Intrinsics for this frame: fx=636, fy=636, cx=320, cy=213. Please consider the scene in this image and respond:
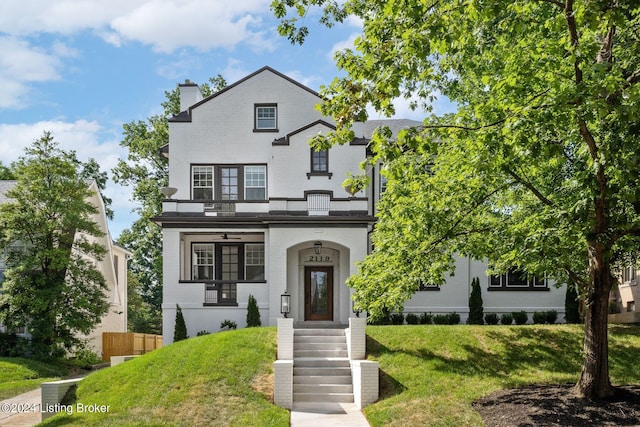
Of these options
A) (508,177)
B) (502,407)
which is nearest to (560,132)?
(508,177)

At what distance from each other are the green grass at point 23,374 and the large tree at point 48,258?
1.12 metres

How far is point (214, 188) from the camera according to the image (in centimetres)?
2522

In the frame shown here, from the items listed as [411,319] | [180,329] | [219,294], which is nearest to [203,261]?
[219,294]

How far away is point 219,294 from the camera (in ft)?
78.9

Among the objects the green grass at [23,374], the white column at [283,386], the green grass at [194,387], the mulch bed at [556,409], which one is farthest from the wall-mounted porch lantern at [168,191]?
the mulch bed at [556,409]

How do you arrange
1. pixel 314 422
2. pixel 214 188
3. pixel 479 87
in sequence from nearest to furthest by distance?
pixel 314 422 < pixel 479 87 < pixel 214 188

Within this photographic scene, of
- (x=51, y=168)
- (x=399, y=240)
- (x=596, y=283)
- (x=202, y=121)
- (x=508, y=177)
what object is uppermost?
(x=202, y=121)

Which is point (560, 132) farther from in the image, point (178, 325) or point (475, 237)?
point (178, 325)

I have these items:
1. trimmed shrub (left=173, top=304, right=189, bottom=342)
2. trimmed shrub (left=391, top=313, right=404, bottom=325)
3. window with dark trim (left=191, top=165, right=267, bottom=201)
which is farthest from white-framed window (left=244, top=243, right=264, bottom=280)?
trimmed shrub (left=391, top=313, right=404, bottom=325)

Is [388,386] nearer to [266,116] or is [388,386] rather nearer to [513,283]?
[513,283]

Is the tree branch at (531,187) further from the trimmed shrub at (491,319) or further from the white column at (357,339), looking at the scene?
the trimmed shrub at (491,319)

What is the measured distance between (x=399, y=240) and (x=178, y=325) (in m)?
12.3

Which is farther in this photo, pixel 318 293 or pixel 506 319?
pixel 318 293

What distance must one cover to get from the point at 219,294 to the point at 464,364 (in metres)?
10.9
